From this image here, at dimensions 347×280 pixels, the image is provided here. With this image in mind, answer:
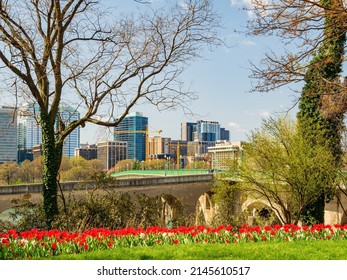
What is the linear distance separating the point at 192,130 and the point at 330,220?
89551mm

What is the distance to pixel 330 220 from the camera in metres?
21.6

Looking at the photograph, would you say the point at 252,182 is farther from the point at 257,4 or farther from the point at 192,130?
the point at 192,130

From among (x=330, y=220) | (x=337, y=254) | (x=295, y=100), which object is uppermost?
(x=295, y=100)

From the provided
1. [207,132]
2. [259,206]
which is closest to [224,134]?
[207,132]

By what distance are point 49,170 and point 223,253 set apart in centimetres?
648

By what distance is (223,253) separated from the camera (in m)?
6.30

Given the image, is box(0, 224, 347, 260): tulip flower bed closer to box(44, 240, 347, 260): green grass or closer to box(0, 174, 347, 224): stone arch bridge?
box(44, 240, 347, 260): green grass

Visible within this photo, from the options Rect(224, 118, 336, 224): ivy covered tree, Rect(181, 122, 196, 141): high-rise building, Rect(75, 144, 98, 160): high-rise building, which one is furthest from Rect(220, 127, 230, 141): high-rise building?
Rect(224, 118, 336, 224): ivy covered tree

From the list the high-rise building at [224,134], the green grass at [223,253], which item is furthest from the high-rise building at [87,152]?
the green grass at [223,253]

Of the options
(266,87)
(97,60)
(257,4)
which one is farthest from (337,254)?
(97,60)

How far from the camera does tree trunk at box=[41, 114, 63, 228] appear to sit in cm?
1134

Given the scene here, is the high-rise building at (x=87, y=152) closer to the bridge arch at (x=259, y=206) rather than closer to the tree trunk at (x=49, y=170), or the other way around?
the bridge arch at (x=259, y=206)

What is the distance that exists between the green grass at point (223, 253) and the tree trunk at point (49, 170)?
517cm

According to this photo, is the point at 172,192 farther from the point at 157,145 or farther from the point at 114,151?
the point at 157,145
